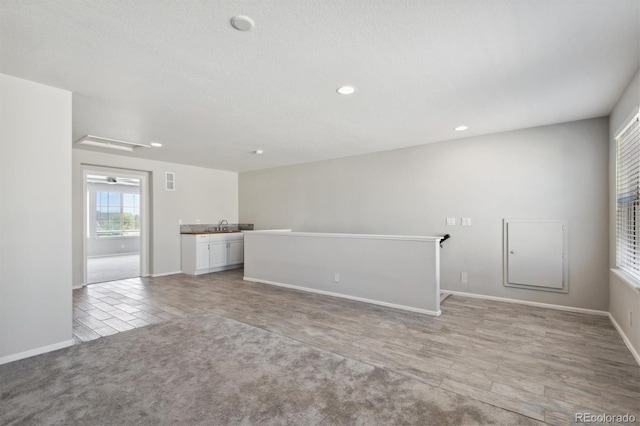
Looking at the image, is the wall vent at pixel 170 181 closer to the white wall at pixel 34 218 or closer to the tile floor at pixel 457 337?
the tile floor at pixel 457 337

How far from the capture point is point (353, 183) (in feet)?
19.5

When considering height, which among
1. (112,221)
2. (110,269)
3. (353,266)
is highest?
(112,221)

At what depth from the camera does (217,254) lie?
22.8 ft

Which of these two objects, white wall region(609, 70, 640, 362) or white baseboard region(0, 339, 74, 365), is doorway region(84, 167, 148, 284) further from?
white wall region(609, 70, 640, 362)

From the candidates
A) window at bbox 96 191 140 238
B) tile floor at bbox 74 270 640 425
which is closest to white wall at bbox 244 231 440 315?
tile floor at bbox 74 270 640 425

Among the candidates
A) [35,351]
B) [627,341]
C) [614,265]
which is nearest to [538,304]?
[614,265]

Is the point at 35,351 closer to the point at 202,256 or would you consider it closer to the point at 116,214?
the point at 202,256

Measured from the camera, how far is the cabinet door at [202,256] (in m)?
6.55

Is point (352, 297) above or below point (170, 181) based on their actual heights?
below

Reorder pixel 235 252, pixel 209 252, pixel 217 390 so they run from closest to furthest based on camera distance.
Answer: pixel 217 390 → pixel 209 252 → pixel 235 252

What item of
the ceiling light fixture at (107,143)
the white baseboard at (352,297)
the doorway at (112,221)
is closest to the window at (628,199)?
the white baseboard at (352,297)

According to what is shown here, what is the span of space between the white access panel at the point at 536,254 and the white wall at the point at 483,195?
9 cm

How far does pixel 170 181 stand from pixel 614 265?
24.7 feet

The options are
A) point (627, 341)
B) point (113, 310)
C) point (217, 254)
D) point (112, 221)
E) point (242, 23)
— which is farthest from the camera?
point (112, 221)
